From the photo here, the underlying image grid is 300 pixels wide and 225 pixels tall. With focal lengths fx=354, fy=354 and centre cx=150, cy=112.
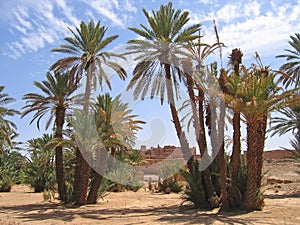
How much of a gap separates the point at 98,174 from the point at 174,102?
5768 millimetres

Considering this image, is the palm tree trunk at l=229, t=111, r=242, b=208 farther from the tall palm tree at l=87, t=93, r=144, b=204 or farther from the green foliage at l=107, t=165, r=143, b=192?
the green foliage at l=107, t=165, r=143, b=192

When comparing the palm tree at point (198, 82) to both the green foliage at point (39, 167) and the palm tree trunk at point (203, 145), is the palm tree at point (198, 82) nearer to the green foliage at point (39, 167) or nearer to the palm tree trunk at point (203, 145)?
the palm tree trunk at point (203, 145)

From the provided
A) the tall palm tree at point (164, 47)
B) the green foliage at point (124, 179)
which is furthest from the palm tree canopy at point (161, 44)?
the green foliage at point (124, 179)

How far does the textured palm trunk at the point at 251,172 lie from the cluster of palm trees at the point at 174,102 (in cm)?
4

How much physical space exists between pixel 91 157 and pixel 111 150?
2427 mm

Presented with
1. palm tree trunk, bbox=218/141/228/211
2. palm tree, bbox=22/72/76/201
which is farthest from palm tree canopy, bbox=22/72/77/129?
palm tree trunk, bbox=218/141/228/211

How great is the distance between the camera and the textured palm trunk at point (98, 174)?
1917 centimetres

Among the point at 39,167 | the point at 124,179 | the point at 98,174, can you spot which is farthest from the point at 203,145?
the point at 39,167

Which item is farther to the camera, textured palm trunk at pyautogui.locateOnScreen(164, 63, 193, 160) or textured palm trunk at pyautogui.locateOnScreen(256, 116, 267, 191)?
textured palm trunk at pyautogui.locateOnScreen(164, 63, 193, 160)

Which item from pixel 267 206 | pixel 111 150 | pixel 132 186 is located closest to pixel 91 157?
pixel 111 150

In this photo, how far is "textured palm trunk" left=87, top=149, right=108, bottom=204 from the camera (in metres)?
19.2

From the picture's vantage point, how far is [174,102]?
17.9 m

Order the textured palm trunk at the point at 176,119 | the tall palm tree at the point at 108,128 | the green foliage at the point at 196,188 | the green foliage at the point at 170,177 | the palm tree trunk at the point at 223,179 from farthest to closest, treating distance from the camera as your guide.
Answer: the green foliage at the point at 170,177 < the tall palm tree at the point at 108,128 < the textured palm trunk at the point at 176,119 < the green foliage at the point at 196,188 < the palm tree trunk at the point at 223,179

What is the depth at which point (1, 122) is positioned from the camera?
30.4 m
